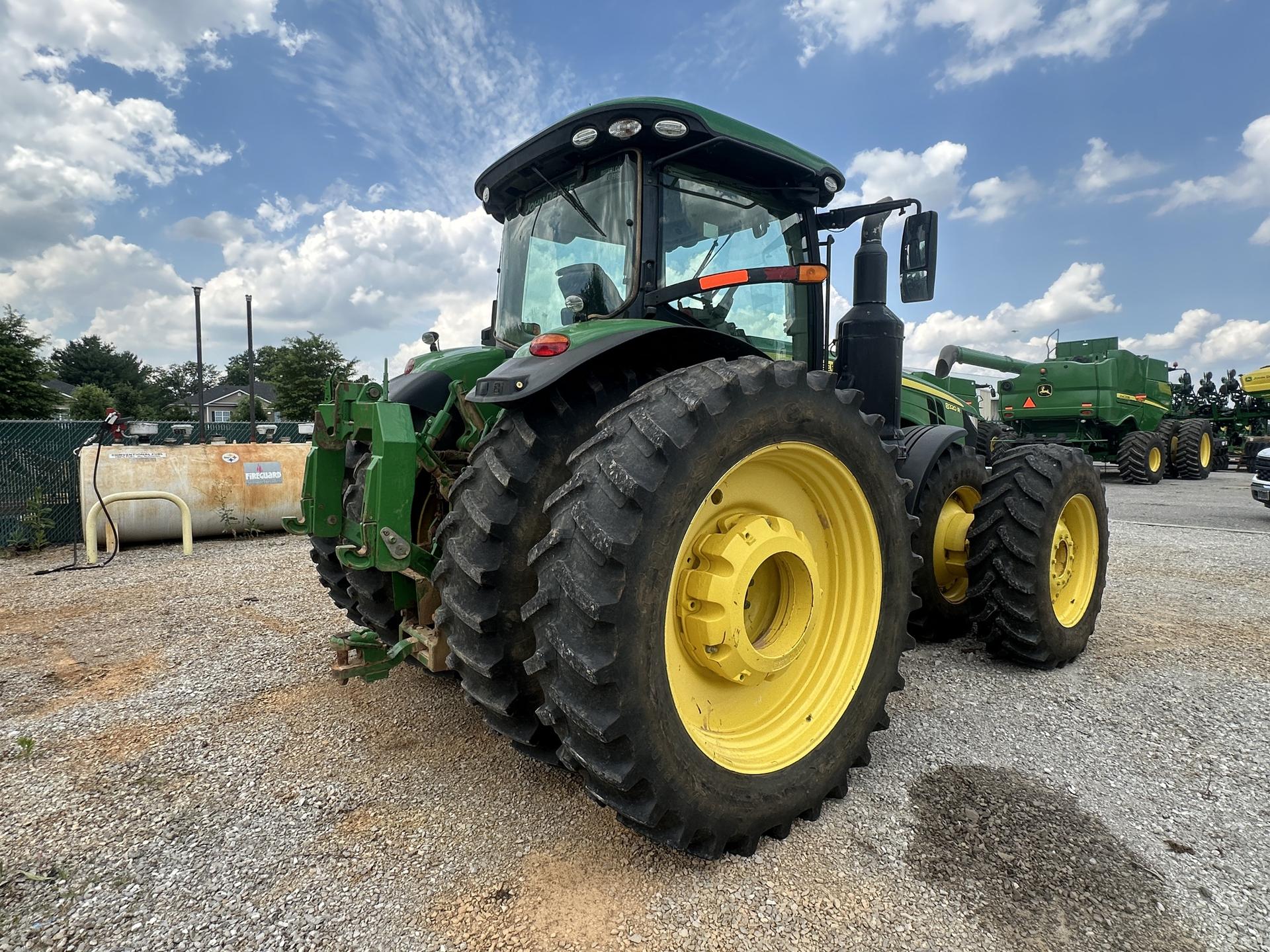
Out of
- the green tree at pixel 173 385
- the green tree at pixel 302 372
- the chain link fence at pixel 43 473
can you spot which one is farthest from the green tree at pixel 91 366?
the chain link fence at pixel 43 473

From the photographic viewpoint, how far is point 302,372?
1560 inches

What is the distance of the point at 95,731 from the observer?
287 cm

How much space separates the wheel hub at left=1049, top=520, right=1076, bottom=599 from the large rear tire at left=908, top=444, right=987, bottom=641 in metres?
0.42

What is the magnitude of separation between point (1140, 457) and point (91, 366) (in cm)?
7546

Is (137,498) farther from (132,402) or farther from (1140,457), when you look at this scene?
(132,402)

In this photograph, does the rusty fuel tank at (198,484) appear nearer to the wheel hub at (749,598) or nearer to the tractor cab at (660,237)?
the tractor cab at (660,237)

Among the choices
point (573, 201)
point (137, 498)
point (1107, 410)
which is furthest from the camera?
point (1107, 410)

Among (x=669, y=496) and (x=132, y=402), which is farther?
(x=132, y=402)

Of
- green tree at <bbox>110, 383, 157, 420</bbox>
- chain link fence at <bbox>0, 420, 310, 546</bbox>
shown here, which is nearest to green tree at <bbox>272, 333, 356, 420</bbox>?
green tree at <bbox>110, 383, 157, 420</bbox>

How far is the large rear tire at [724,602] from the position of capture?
68.9 inches

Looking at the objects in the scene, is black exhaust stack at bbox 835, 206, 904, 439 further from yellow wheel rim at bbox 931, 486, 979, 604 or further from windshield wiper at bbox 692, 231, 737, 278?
windshield wiper at bbox 692, 231, 737, 278

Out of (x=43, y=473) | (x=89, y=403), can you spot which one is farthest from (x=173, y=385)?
(x=43, y=473)

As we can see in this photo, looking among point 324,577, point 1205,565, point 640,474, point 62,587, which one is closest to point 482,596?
point 640,474

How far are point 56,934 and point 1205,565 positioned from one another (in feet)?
27.1
